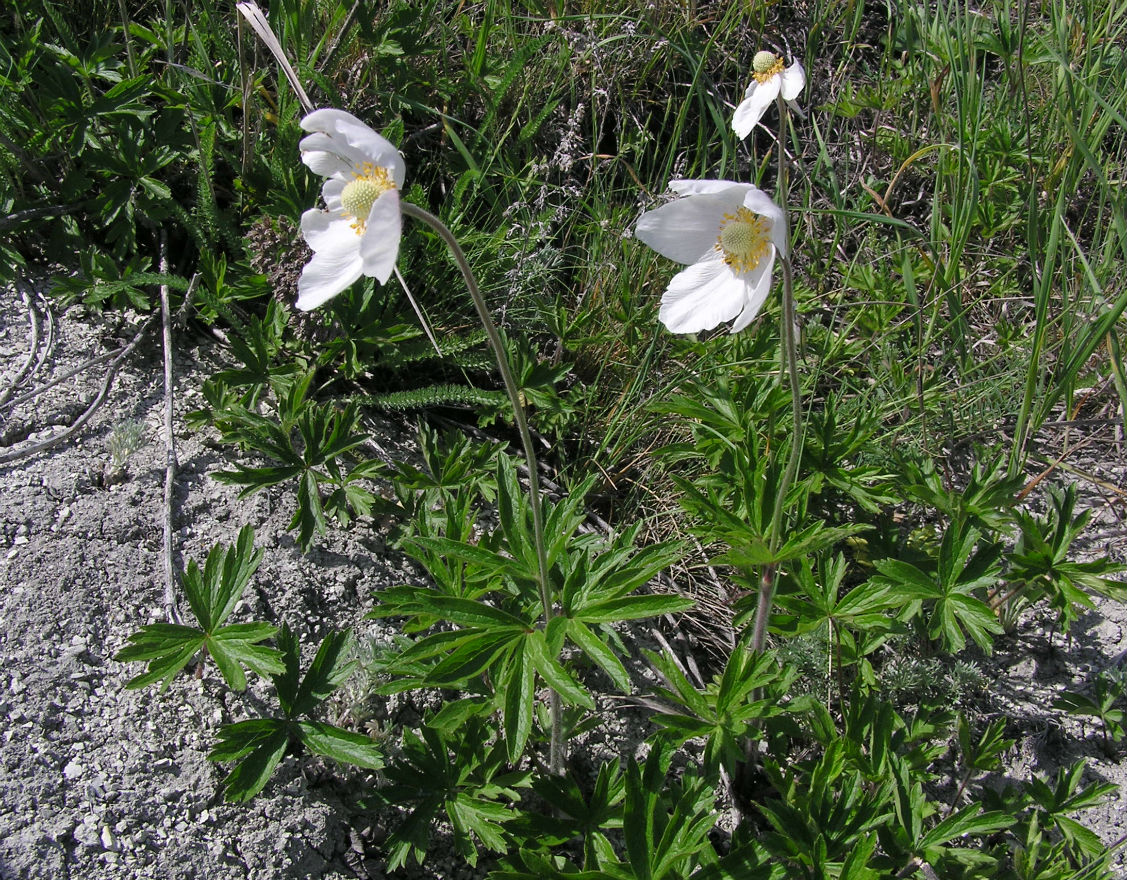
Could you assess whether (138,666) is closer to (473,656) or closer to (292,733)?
(292,733)

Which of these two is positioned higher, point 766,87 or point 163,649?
point 766,87

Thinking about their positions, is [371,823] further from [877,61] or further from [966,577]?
[877,61]

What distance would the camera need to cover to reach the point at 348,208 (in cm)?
169

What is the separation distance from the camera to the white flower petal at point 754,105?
2.44m

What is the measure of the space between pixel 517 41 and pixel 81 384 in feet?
7.36

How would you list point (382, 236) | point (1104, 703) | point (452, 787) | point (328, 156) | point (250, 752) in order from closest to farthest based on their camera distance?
point (382, 236) → point (328, 156) → point (250, 752) → point (452, 787) → point (1104, 703)

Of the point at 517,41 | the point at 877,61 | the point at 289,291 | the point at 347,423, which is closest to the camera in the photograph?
the point at 347,423

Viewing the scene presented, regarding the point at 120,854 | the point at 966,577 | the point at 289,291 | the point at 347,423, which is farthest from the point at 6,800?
the point at 966,577

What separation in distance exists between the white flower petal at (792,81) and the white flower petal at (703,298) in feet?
2.57

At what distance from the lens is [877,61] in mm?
4438

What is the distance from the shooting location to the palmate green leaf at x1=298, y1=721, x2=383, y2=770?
1961 millimetres

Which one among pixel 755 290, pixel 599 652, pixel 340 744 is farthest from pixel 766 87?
pixel 340 744

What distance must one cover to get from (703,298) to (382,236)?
2.53 feet

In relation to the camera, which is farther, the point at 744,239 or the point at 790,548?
the point at 790,548
